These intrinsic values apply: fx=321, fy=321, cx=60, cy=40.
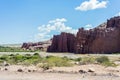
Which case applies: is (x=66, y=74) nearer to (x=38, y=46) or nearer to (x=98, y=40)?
(x=98, y=40)

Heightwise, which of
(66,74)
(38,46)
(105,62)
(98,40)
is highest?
(38,46)

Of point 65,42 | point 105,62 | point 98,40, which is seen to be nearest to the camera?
point 105,62

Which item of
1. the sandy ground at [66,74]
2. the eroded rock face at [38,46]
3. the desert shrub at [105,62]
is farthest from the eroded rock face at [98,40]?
the sandy ground at [66,74]

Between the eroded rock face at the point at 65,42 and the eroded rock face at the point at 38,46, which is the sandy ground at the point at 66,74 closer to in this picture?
the eroded rock face at the point at 65,42

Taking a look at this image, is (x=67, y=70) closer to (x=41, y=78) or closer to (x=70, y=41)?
(x=41, y=78)

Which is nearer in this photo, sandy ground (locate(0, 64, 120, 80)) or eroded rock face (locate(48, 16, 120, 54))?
sandy ground (locate(0, 64, 120, 80))

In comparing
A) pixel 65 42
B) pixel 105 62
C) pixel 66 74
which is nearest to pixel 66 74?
pixel 66 74

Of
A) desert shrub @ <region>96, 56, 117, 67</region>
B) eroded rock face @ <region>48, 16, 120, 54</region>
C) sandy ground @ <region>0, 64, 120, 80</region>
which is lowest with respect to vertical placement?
sandy ground @ <region>0, 64, 120, 80</region>

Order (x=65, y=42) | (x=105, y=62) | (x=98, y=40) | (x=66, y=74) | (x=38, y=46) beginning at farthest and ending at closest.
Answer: (x=38, y=46)
(x=65, y=42)
(x=98, y=40)
(x=105, y=62)
(x=66, y=74)

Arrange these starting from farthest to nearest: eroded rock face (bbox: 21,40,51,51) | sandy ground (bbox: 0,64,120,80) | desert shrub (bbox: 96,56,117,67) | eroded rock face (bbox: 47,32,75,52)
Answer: eroded rock face (bbox: 21,40,51,51) < eroded rock face (bbox: 47,32,75,52) < desert shrub (bbox: 96,56,117,67) < sandy ground (bbox: 0,64,120,80)

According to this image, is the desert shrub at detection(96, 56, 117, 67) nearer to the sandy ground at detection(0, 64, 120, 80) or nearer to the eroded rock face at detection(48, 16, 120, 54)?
the sandy ground at detection(0, 64, 120, 80)

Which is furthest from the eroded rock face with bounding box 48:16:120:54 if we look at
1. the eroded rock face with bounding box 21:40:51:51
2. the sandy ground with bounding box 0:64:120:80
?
the sandy ground with bounding box 0:64:120:80

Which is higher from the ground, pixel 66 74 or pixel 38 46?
pixel 38 46

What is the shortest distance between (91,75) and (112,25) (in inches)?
3413
